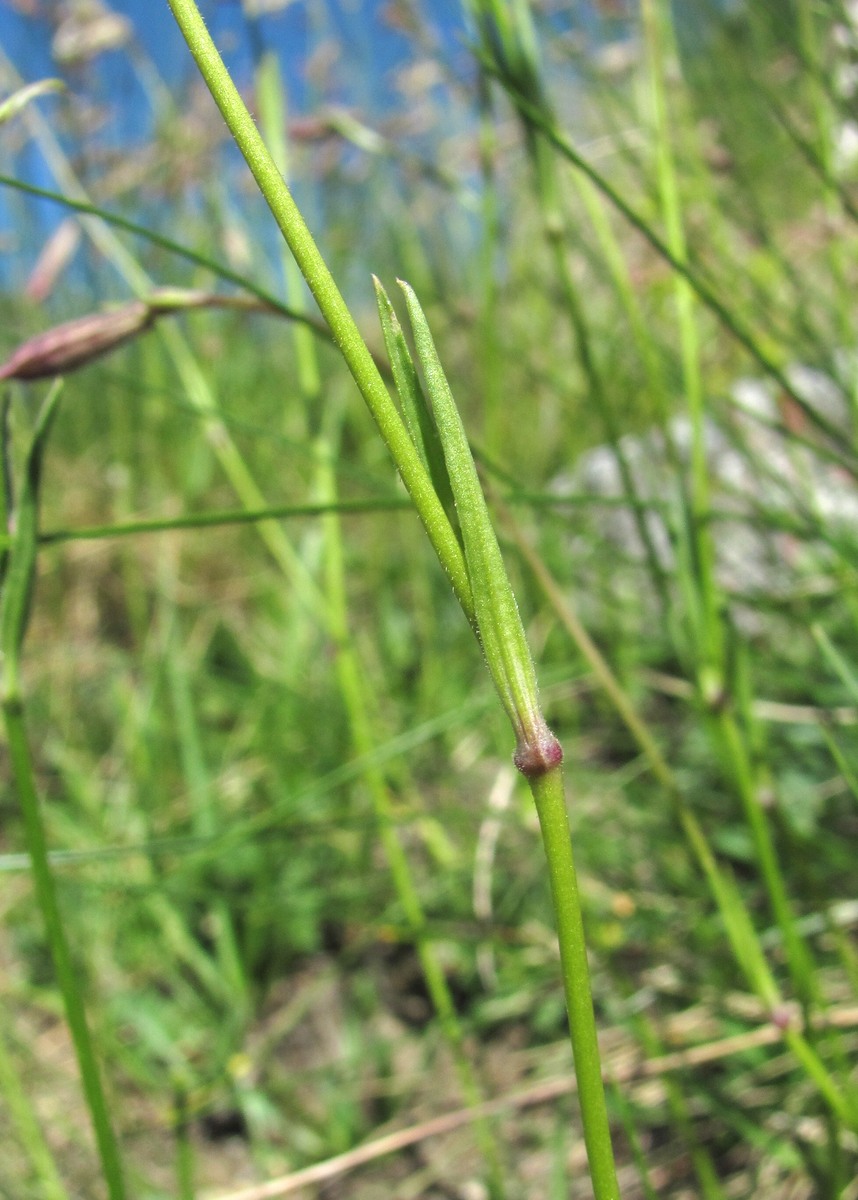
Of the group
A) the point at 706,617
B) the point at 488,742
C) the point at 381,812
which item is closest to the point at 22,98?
the point at 706,617

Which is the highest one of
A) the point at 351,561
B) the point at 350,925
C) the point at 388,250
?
the point at 388,250

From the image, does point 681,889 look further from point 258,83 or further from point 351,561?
point 351,561

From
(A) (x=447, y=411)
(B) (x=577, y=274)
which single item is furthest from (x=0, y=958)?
(B) (x=577, y=274)

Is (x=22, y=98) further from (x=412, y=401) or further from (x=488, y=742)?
(x=488, y=742)

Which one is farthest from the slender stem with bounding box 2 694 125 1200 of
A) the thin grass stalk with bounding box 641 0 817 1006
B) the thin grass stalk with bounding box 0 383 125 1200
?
the thin grass stalk with bounding box 641 0 817 1006

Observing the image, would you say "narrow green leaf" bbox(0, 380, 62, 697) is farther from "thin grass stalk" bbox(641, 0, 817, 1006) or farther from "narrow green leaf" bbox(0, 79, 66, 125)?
"thin grass stalk" bbox(641, 0, 817, 1006)

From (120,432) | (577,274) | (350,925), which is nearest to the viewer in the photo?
(350,925)

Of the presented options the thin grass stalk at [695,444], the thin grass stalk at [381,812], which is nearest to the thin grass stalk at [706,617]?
the thin grass stalk at [695,444]
